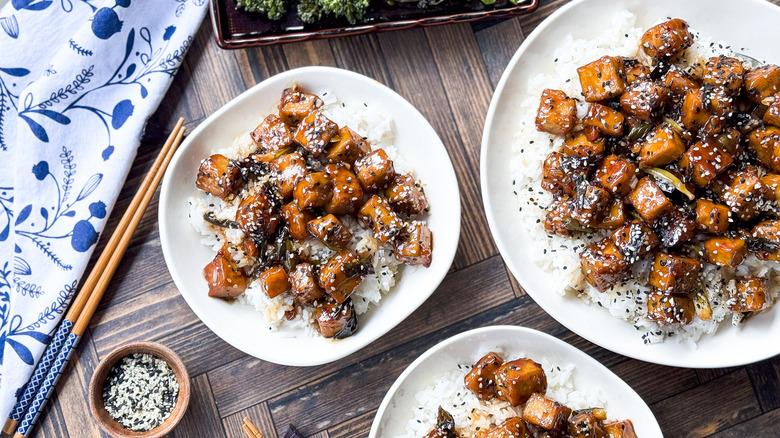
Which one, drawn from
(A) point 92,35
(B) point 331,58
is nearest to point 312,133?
(B) point 331,58

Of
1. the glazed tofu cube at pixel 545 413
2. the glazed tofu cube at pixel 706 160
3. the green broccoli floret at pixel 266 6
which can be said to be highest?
the green broccoli floret at pixel 266 6

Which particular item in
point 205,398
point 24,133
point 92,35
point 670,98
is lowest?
point 205,398

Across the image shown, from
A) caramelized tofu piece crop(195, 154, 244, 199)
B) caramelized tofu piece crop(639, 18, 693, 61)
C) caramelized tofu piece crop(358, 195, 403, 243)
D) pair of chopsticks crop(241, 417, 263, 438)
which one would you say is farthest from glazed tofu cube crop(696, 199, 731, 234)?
pair of chopsticks crop(241, 417, 263, 438)

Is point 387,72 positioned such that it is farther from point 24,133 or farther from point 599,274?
point 24,133

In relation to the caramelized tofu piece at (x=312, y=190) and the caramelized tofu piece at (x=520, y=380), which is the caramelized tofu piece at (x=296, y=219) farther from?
the caramelized tofu piece at (x=520, y=380)

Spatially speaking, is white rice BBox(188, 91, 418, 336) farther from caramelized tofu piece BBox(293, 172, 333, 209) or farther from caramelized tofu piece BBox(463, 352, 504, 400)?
caramelized tofu piece BBox(463, 352, 504, 400)

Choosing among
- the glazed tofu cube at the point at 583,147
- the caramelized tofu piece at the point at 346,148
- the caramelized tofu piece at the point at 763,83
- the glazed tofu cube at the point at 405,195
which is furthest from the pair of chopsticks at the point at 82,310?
the caramelized tofu piece at the point at 763,83

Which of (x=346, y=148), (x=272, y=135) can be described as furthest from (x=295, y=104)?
(x=346, y=148)
